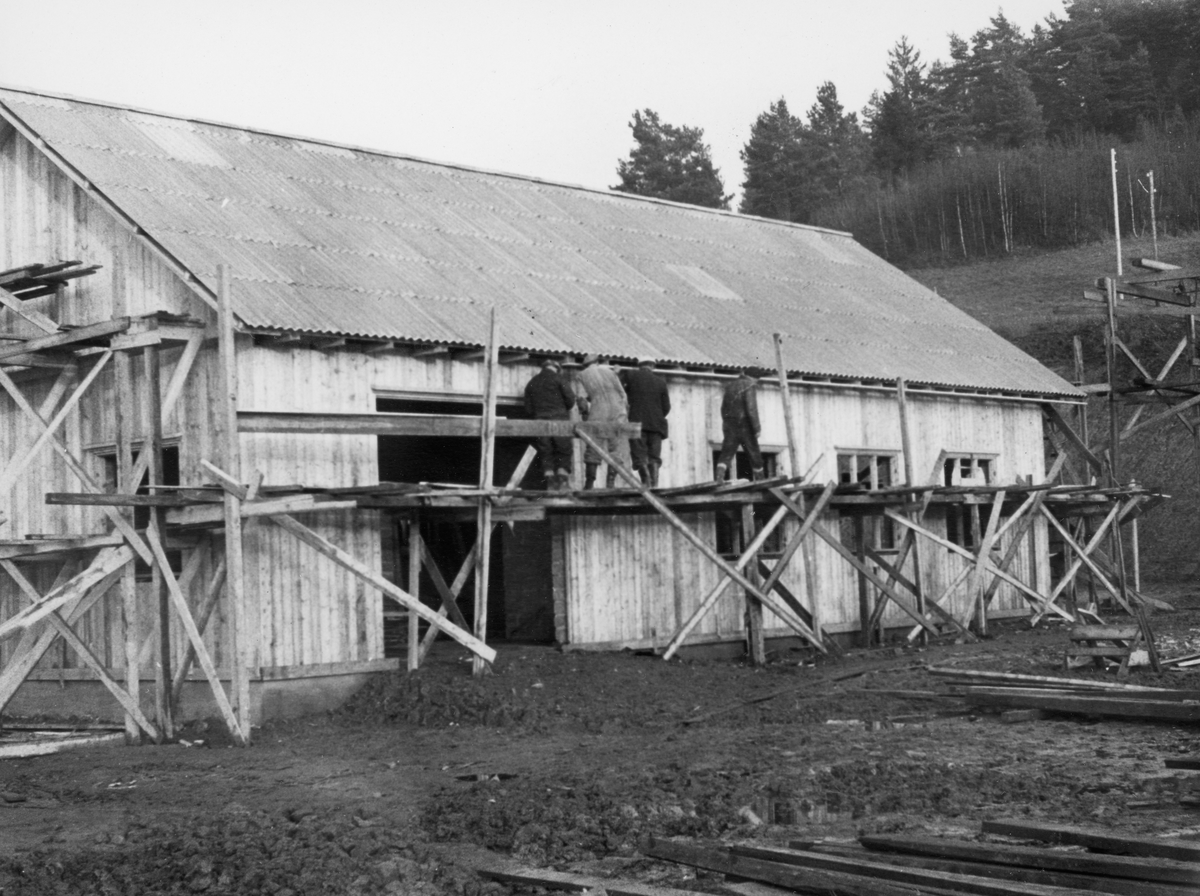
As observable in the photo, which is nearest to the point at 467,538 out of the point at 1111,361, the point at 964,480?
the point at 964,480

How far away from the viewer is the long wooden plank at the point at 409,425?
16.6m

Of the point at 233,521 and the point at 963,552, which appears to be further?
the point at 963,552

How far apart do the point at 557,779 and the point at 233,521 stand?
16.2 ft

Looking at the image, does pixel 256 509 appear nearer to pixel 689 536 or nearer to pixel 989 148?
pixel 689 536

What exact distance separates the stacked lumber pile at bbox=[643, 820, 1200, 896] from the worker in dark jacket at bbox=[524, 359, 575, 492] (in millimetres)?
10454

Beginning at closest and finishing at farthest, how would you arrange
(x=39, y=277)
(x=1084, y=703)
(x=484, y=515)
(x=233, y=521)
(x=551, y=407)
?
(x=1084, y=703) → (x=233, y=521) → (x=484, y=515) → (x=39, y=277) → (x=551, y=407)

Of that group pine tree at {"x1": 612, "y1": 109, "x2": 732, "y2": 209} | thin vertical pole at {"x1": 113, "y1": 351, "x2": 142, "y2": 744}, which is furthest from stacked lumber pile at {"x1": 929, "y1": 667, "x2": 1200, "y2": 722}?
pine tree at {"x1": 612, "y1": 109, "x2": 732, "y2": 209}

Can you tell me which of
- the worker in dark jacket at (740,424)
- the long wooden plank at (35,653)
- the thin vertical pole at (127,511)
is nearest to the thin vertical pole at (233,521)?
the thin vertical pole at (127,511)

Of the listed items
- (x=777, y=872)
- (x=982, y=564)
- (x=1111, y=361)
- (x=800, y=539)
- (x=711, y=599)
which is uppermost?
(x=1111, y=361)

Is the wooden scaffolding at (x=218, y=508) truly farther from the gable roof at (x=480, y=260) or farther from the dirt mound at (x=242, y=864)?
the dirt mound at (x=242, y=864)

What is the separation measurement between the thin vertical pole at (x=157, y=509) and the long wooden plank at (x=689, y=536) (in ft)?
16.5

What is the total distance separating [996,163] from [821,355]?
122 feet

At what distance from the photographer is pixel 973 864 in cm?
848

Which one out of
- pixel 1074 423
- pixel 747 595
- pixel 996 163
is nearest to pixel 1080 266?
pixel 996 163
